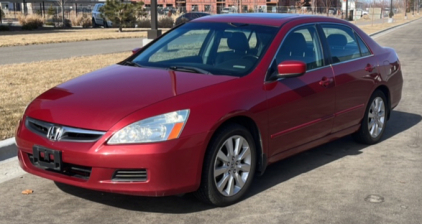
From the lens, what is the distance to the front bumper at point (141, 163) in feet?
13.2

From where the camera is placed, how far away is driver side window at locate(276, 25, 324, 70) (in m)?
5.40

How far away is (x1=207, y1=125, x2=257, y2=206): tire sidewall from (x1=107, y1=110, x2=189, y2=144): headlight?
0.37 meters

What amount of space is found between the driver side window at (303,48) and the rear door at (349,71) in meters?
0.18

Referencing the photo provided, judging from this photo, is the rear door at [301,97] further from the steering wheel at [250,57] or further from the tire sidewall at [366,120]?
the tire sidewall at [366,120]

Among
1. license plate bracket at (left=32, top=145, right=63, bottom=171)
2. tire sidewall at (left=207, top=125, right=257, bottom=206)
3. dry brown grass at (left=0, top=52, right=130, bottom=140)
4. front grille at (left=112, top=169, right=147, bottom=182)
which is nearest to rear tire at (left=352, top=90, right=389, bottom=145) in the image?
tire sidewall at (left=207, top=125, right=257, bottom=206)

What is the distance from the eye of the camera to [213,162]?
439 cm

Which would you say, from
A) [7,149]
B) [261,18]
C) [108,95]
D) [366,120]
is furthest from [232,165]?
[7,149]

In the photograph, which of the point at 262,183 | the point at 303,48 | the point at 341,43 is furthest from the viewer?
the point at 341,43

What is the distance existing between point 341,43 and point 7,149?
394 cm

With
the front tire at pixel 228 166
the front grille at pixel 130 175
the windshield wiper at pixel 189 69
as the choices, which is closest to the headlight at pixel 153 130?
the front grille at pixel 130 175

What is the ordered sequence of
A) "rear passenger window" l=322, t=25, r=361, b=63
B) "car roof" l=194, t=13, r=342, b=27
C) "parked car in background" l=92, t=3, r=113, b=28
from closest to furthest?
1. "car roof" l=194, t=13, r=342, b=27
2. "rear passenger window" l=322, t=25, r=361, b=63
3. "parked car in background" l=92, t=3, r=113, b=28

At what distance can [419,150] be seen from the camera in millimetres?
6625

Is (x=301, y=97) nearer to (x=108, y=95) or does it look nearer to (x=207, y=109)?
(x=207, y=109)

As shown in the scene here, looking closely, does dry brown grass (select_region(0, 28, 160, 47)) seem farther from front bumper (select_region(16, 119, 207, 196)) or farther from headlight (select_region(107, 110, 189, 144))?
headlight (select_region(107, 110, 189, 144))
